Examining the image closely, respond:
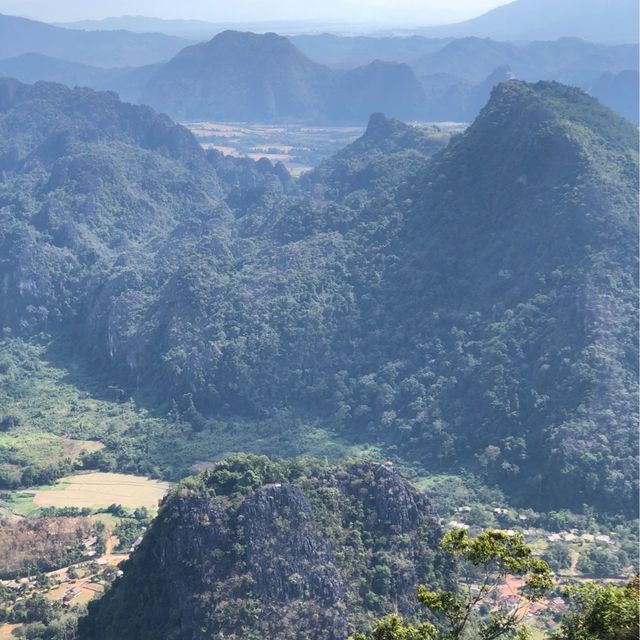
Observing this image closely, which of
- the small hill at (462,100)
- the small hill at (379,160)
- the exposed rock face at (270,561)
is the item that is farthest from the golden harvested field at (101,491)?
the small hill at (462,100)

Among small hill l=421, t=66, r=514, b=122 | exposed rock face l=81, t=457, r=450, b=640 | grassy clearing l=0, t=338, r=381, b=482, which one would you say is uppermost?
small hill l=421, t=66, r=514, b=122

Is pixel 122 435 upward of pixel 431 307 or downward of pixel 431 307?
downward

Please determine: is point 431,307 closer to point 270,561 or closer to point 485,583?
point 270,561

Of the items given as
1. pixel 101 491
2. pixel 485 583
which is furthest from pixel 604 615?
pixel 101 491

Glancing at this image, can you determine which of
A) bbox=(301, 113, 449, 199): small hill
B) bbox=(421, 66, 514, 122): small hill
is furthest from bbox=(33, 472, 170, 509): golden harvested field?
bbox=(421, 66, 514, 122): small hill

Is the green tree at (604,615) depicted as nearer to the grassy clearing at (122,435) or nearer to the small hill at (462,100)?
the grassy clearing at (122,435)

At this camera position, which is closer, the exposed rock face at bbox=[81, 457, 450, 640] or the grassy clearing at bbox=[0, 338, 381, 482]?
the exposed rock face at bbox=[81, 457, 450, 640]

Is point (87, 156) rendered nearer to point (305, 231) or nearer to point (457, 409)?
point (305, 231)

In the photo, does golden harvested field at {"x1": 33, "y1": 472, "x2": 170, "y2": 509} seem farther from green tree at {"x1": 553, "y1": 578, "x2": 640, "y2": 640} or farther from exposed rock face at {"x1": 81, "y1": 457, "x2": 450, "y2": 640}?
green tree at {"x1": 553, "y1": 578, "x2": 640, "y2": 640}
